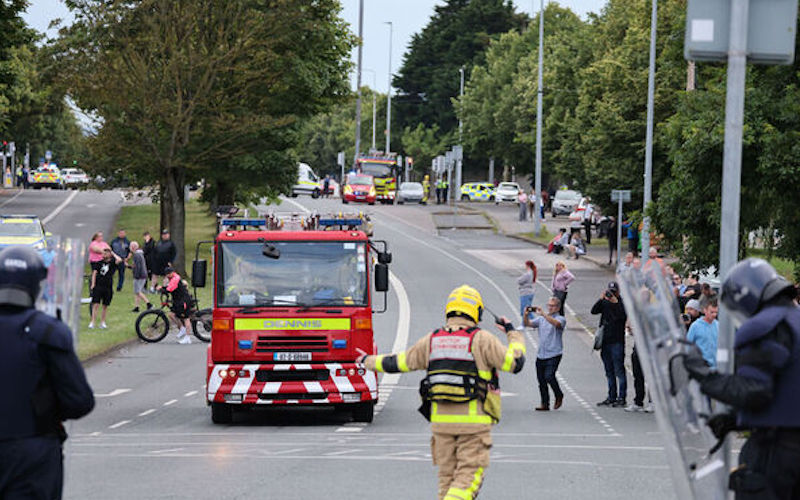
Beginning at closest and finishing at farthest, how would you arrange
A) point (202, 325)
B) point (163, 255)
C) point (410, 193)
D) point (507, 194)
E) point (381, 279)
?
point (381, 279)
point (202, 325)
point (163, 255)
point (410, 193)
point (507, 194)

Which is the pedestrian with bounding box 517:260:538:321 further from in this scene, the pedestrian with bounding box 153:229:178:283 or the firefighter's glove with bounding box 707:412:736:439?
the firefighter's glove with bounding box 707:412:736:439

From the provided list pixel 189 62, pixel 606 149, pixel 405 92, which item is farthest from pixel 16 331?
pixel 405 92

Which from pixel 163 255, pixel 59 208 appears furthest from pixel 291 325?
pixel 59 208

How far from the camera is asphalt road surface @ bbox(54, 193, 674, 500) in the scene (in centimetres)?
1177

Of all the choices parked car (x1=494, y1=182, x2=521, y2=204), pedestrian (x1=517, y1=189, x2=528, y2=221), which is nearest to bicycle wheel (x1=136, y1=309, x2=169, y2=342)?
pedestrian (x1=517, y1=189, x2=528, y2=221)

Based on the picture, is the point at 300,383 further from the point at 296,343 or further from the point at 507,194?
the point at 507,194

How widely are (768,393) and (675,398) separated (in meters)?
0.94

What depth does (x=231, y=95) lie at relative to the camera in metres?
42.9

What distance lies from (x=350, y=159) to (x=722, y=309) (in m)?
137

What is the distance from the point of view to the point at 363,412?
1806cm

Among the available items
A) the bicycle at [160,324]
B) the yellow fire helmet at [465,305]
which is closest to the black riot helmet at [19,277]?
the yellow fire helmet at [465,305]

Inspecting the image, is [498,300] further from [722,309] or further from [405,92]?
[405,92]

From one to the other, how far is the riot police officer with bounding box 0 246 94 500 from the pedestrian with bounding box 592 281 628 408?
14.6 m

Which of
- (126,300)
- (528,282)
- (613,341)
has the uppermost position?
(528,282)
